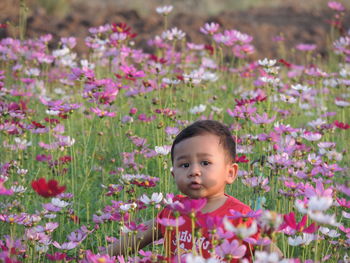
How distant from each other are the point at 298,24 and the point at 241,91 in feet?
18.1

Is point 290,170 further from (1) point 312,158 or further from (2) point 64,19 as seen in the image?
(2) point 64,19

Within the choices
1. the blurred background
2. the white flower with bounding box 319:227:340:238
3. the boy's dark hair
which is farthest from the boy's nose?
the blurred background

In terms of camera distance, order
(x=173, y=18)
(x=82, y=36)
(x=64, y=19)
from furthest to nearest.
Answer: (x=173, y=18) → (x=64, y=19) → (x=82, y=36)

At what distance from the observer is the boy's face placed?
223 centimetres

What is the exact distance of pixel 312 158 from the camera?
298 centimetres

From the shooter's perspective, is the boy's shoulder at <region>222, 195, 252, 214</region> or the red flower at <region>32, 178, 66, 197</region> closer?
the red flower at <region>32, 178, 66, 197</region>

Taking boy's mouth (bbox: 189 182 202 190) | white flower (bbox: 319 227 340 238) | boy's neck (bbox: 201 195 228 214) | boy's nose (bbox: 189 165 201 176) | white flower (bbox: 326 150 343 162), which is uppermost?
boy's nose (bbox: 189 165 201 176)

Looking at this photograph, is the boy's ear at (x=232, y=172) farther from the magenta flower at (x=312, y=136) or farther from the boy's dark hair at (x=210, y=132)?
the magenta flower at (x=312, y=136)

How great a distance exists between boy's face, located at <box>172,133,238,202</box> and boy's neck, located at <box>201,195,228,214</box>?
0.04ft

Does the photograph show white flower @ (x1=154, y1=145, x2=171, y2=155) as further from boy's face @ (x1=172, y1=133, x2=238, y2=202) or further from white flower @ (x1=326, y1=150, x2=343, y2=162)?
white flower @ (x1=326, y1=150, x2=343, y2=162)

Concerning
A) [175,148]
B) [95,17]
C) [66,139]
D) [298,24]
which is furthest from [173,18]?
[175,148]

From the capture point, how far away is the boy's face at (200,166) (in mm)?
2227

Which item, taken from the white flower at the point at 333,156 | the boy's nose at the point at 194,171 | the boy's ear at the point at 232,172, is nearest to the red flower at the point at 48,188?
the boy's nose at the point at 194,171

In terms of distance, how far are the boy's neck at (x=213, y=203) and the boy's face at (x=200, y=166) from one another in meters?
0.01
